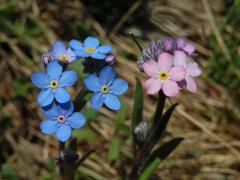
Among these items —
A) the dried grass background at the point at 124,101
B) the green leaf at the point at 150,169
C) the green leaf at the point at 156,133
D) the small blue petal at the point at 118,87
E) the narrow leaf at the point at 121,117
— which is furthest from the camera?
the dried grass background at the point at 124,101

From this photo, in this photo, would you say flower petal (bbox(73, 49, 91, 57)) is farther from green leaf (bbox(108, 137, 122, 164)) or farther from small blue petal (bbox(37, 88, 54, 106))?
green leaf (bbox(108, 137, 122, 164))

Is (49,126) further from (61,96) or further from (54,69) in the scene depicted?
(54,69)

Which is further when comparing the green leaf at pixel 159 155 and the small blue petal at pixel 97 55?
the green leaf at pixel 159 155

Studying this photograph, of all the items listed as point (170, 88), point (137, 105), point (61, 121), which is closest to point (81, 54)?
point (61, 121)

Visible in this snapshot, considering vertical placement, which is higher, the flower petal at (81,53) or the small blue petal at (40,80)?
the flower petal at (81,53)

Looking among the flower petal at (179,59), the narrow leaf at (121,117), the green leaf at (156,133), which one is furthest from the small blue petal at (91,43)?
the narrow leaf at (121,117)

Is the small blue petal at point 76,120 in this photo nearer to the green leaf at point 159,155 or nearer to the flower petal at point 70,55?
the flower petal at point 70,55

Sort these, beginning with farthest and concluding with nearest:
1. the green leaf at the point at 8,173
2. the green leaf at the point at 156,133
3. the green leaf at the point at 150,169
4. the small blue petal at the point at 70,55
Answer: the green leaf at the point at 8,173 → the green leaf at the point at 150,169 → the green leaf at the point at 156,133 → the small blue petal at the point at 70,55
